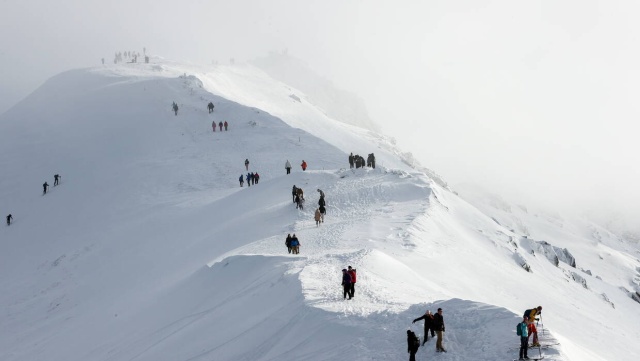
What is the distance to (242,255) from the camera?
24.6 m

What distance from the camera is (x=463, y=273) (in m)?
28.2

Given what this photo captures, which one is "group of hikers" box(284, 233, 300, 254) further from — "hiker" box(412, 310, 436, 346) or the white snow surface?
"hiker" box(412, 310, 436, 346)

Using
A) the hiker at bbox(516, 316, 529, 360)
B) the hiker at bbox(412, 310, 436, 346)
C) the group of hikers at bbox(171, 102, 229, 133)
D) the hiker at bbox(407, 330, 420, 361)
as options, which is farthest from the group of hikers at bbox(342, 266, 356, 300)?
the group of hikers at bbox(171, 102, 229, 133)

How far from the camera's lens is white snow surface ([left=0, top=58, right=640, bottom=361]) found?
54.3 feet

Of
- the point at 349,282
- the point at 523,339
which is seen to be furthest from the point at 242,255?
the point at 523,339

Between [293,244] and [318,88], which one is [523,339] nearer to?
[293,244]

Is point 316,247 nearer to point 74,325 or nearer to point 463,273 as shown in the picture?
point 463,273

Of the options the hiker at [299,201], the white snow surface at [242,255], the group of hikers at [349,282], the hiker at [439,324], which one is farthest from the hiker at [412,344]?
the hiker at [299,201]

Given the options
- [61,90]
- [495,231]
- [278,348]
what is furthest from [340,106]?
[278,348]

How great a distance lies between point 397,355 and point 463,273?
15.2 meters

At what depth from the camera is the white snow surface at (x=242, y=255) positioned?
16.6 meters

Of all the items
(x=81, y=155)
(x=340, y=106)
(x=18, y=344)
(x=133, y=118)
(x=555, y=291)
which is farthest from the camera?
(x=340, y=106)

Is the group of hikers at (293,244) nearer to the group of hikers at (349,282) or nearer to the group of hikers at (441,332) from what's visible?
the group of hikers at (349,282)

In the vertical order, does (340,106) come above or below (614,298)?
above
